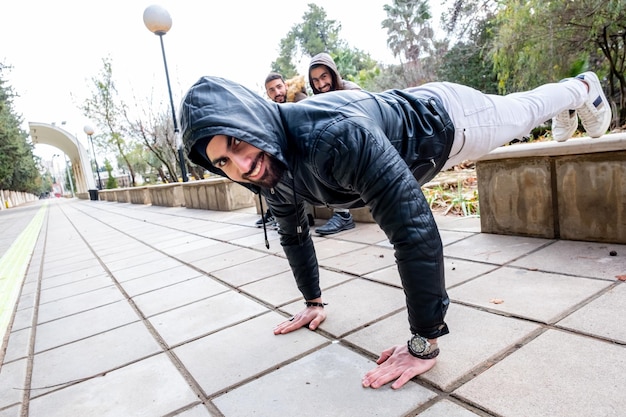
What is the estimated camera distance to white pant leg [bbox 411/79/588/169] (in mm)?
1735

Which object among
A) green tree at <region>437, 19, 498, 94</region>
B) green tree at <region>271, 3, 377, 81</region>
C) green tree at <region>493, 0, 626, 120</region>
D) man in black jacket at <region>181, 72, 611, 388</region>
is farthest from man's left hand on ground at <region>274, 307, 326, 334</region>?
green tree at <region>271, 3, 377, 81</region>

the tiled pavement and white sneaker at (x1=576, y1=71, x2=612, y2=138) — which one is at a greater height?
white sneaker at (x1=576, y1=71, x2=612, y2=138)

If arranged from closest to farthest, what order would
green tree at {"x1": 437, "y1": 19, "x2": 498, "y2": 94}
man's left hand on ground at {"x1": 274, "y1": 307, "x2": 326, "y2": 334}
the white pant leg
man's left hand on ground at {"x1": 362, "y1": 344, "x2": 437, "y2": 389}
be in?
1. man's left hand on ground at {"x1": 362, "y1": 344, "x2": 437, "y2": 389}
2. the white pant leg
3. man's left hand on ground at {"x1": 274, "y1": 307, "x2": 326, "y2": 334}
4. green tree at {"x1": 437, "y1": 19, "x2": 498, "y2": 94}

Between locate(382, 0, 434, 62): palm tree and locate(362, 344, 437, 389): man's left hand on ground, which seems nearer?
locate(362, 344, 437, 389): man's left hand on ground

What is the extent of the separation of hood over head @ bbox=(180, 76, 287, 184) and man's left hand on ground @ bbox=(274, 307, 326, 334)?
879 mm

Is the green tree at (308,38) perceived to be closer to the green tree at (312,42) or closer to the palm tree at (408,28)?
the green tree at (312,42)

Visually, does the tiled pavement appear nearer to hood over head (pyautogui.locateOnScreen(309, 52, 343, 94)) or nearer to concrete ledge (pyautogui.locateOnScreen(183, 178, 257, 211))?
hood over head (pyautogui.locateOnScreen(309, 52, 343, 94))

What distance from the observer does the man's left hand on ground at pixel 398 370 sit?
1.33m

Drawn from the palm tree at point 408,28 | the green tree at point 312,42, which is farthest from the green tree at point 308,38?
the palm tree at point 408,28

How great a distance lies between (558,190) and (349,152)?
2062 mm

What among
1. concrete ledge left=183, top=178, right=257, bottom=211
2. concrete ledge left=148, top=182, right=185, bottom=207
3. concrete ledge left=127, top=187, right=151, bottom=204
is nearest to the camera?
concrete ledge left=183, top=178, right=257, bottom=211

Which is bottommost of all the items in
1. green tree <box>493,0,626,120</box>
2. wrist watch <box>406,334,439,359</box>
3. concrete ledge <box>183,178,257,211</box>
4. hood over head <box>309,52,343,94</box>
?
wrist watch <box>406,334,439,359</box>

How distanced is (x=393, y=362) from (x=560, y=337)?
626 millimetres

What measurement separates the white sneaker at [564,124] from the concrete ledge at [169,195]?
9.28 meters
